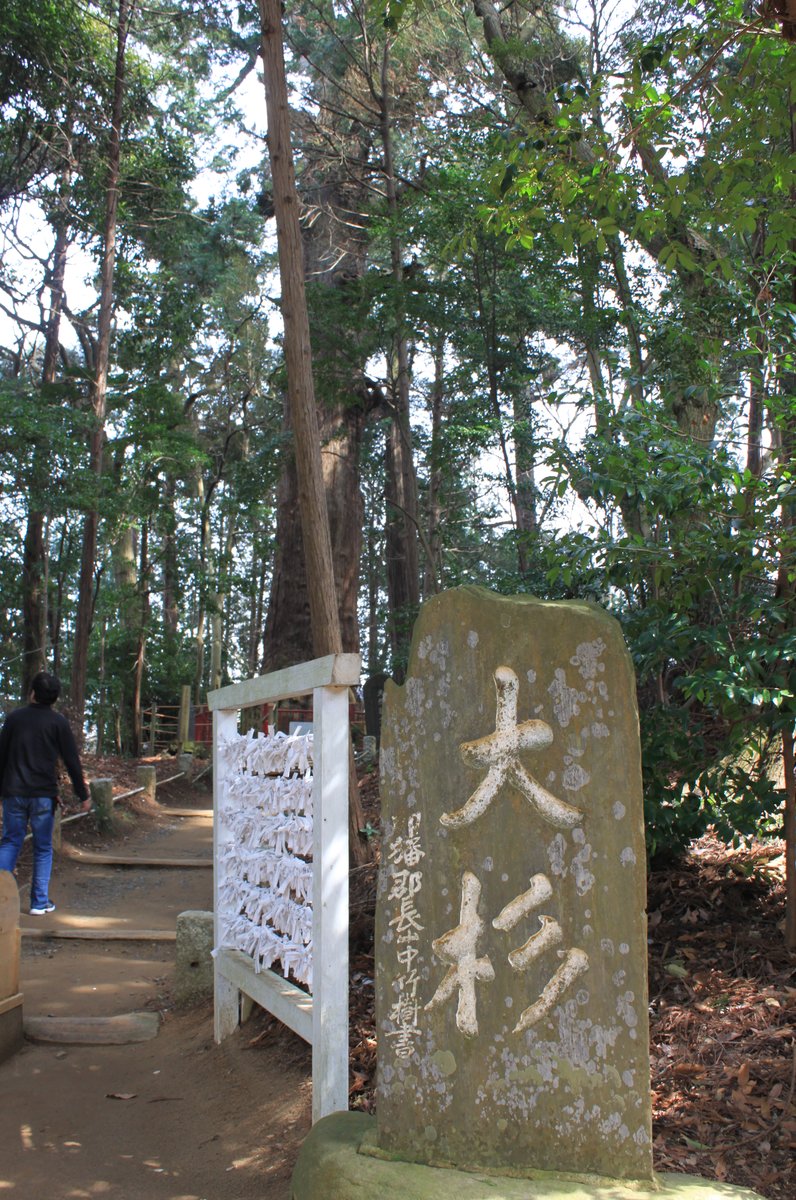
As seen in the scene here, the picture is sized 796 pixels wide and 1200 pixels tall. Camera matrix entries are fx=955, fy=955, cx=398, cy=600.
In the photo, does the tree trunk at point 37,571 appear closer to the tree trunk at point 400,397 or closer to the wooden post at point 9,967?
the tree trunk at point 400,397

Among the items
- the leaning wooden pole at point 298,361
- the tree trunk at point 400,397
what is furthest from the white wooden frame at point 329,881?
the tree trunk at point 400,397

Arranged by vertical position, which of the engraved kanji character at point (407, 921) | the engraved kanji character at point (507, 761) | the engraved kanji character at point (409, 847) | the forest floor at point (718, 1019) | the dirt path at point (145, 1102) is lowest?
the dirt path at point (145, 1102)

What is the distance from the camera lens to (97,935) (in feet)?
24.7

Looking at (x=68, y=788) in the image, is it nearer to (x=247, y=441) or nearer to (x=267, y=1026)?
(x=267, y=1026)

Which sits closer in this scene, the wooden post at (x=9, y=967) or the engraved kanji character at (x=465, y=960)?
the engraved kanji character at (x=465, y=960)

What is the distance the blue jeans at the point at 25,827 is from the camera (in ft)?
23.4

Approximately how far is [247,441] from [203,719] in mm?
8179

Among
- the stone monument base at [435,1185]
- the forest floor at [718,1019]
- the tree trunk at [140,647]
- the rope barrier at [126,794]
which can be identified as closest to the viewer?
the stone monument base at [435,1185]

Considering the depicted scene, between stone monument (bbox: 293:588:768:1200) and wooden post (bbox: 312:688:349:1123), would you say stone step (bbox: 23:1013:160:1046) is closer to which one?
wooden post (bbox: 312:688:349:1123)

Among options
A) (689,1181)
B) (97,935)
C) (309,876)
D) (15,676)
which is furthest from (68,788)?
(15,676)

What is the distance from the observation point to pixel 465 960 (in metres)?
2.78

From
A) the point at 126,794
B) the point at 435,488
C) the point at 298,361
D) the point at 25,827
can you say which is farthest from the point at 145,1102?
the point at 435,488

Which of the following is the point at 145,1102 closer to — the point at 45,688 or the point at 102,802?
the point at 45,688

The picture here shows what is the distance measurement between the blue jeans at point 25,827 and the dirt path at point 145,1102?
0.78 meters
